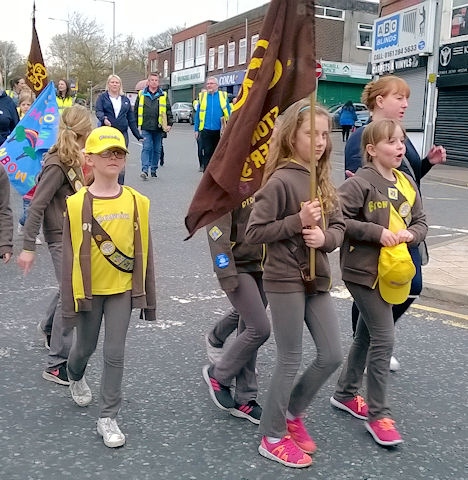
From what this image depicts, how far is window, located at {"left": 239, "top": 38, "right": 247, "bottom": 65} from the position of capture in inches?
2154

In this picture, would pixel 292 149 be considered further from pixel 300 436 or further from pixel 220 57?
pixel 220 57

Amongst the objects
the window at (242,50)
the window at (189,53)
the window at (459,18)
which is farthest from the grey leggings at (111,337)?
the window at (189,53)

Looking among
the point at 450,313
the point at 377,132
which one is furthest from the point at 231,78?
the point at 377,132

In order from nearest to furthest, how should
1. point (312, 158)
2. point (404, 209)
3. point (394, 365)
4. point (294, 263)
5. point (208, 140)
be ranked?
1. point (312, 158)
2. point (294, 263)
3. point (404, 209)
4. point (394, 365)
5. point (208, 140)

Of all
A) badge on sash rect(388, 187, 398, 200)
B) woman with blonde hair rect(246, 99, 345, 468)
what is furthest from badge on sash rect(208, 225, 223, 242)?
badge on sash rect(388, 187, 398, 200)

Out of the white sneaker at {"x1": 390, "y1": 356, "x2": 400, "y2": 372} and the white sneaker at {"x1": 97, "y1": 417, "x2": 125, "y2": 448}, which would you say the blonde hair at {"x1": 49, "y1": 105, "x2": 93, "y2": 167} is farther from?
the white sneaker at {"x1": 390, "y1": 356, "x2": 400, "y2": 372}

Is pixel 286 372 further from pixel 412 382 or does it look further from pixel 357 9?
pixel 357 9

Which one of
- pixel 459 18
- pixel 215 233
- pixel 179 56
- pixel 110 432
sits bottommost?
pixel 110 432

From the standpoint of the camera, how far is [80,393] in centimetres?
384

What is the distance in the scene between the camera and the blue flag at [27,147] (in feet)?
20.3

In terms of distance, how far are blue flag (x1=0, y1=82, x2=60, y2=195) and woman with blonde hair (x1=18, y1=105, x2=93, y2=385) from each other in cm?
207

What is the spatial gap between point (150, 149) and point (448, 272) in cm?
888

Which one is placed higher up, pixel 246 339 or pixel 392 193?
pixel 392 193

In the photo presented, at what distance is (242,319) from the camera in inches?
147
